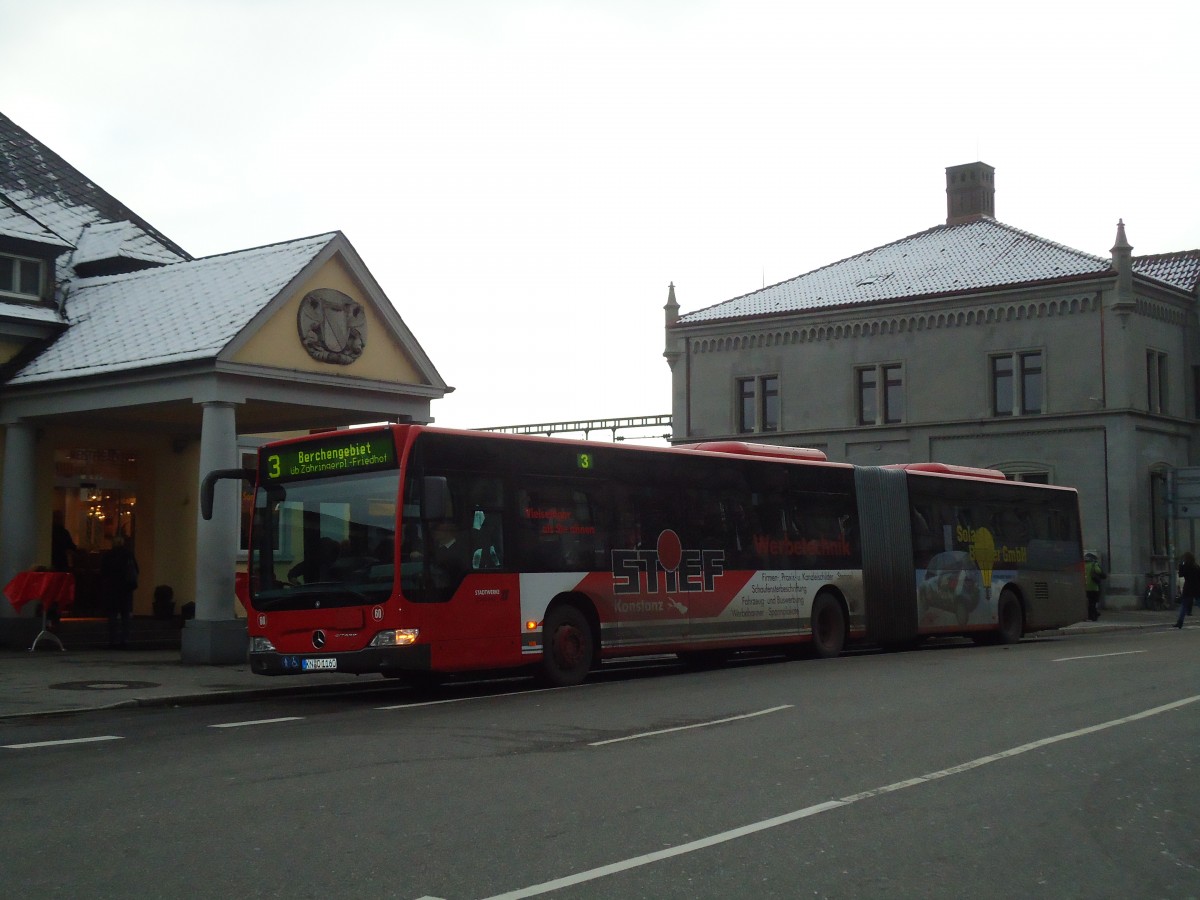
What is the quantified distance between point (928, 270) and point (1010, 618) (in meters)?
24.3

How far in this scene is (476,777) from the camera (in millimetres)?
9648

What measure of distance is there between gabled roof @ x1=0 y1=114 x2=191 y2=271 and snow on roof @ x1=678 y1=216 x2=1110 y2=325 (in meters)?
25.3

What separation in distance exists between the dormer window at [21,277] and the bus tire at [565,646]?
13259mm

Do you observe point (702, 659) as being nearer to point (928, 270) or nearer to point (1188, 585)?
point (1188, 585)

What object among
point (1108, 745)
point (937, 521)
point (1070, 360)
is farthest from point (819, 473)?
point (1070, 360)

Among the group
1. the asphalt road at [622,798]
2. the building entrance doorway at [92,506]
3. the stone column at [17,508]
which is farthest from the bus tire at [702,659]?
the stone column at [17,508]

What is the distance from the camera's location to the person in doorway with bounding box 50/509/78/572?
85.0 feet

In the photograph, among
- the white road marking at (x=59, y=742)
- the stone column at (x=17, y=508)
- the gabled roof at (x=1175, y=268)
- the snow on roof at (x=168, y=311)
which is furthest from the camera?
the gabled roof at (x=1175, y=268)

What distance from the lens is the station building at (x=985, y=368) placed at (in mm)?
43438

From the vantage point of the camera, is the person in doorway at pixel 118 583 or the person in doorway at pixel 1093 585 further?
the person in doorway at pixel 1093 585

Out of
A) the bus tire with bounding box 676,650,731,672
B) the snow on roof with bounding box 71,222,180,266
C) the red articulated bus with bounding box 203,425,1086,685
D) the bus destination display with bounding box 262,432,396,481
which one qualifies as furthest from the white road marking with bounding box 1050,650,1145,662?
the snow on roof with bounding box 71,222,180,266

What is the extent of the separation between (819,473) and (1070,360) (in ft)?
80.0

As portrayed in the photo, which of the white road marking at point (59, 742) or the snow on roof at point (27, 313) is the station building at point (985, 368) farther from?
the white road marking at point (59, 742)

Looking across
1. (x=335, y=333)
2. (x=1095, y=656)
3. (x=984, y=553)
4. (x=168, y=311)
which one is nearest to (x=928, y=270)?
(x=984, y=553)
